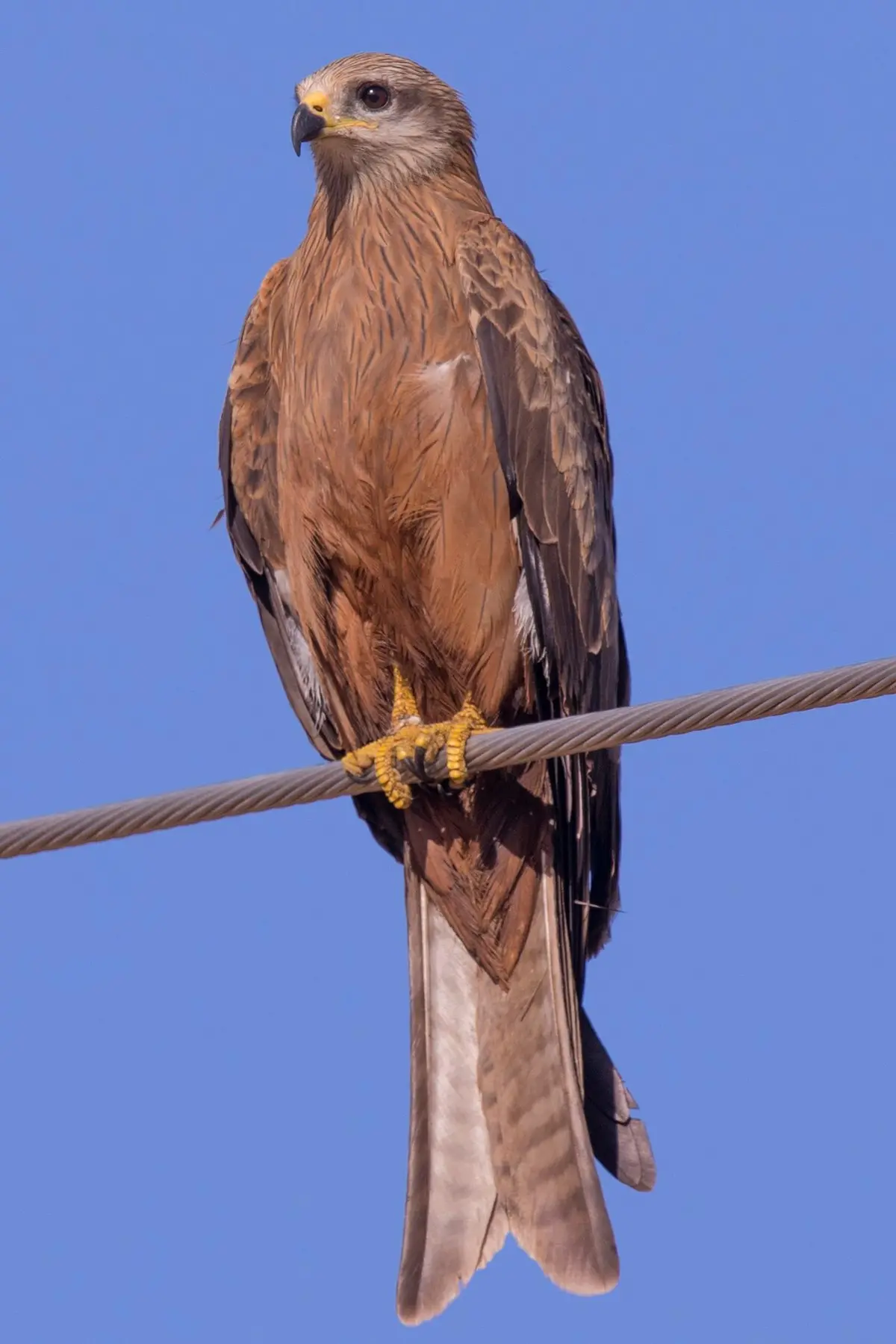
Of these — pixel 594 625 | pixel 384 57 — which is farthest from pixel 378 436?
pixel 384 57

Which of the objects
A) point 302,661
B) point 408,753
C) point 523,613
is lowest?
point 408,753

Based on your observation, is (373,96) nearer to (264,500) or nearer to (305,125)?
(305,125)

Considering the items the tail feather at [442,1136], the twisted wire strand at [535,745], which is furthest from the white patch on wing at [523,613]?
the twisted wire strand at [535,745]

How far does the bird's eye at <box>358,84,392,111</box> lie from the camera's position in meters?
6.07

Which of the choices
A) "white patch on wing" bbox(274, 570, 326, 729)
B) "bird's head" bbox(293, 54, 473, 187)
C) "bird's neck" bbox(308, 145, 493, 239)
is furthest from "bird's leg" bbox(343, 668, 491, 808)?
"bird's head" bbox(293, 54, 473, 187)

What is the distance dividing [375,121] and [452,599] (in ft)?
5.28

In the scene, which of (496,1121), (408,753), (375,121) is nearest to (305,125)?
(375,121)

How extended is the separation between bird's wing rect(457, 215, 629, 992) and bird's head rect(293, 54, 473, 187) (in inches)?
14.7

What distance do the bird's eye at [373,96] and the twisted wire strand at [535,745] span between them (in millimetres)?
2470

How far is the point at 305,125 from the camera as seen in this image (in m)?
5.91

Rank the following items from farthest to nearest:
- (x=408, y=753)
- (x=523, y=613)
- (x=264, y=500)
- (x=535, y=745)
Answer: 1. (x=264, y=500)
2. (x=523, y=613)
3. (x=408, y=753)
4. (x=535, y=745)

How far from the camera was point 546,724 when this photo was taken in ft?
14.4

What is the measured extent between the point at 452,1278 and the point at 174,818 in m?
2.10

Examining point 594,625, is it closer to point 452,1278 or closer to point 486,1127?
point 486,1127
